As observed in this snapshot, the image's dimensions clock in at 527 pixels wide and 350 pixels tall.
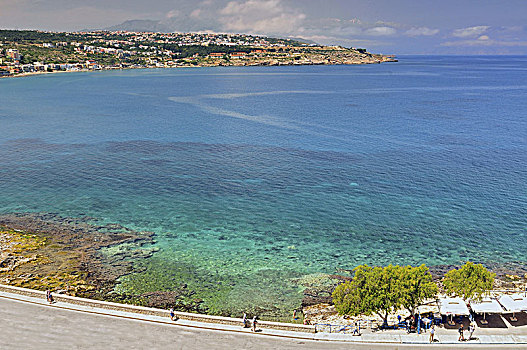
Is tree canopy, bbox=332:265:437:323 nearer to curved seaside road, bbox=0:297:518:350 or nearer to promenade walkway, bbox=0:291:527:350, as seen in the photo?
promenade walkway, bbox=0:291:527:350

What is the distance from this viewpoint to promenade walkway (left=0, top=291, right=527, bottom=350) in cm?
2645

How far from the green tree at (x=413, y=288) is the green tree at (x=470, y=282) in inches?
64.4

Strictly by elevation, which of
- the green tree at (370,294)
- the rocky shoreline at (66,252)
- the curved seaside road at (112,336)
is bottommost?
the rocky shoreline at (66,252)

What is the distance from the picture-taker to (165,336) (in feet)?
90.0

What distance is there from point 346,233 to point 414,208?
11308 mm

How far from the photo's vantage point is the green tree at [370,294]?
28.3m

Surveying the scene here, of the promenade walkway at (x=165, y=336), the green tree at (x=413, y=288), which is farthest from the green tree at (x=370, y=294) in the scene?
the promenade walkway at (x=165, y=336)

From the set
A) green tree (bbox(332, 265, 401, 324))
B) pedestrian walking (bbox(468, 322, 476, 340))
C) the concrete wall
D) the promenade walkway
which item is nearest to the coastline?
green tree (bbox(332, 265, 401, 324))

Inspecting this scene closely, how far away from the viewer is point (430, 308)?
31.3 meters

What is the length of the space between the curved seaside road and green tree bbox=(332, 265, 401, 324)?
2577 mm

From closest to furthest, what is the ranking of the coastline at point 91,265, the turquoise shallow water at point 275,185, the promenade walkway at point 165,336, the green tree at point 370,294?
the promenade walkway at point 165,336 → the green tree at point 370,294 → the coastline at point 91,265 → the turquoise shallow water at point 275,185

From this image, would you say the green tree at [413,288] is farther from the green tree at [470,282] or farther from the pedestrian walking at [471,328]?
the pedestrian walking at [471,328]

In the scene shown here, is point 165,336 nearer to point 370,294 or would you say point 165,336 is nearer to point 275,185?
point 370,294

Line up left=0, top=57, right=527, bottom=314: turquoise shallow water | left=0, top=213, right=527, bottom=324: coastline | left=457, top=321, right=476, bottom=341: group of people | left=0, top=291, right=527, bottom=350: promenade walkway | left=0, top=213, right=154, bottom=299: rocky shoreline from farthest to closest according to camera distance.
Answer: left=0, top=57, right=527, bottom=314: turquoise shallow water < left=0, top=213, right=154, bottom=299: rocky shoreline < left=0, top=213, right=527, bottom=324: coastline < left=457, top=321, right=476, bottom=341: group of people < left=0, top=291, right=527, bottom=350: promenade walkway
